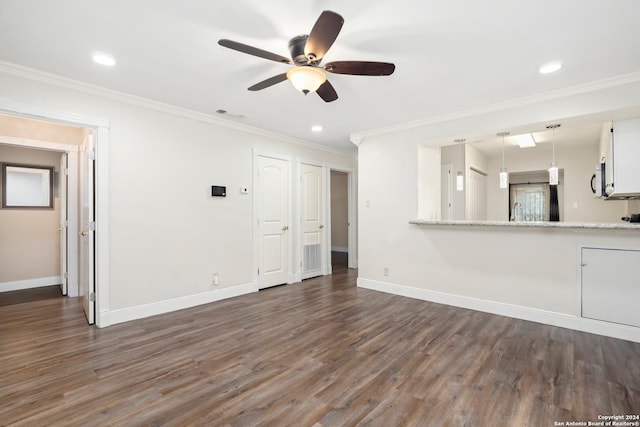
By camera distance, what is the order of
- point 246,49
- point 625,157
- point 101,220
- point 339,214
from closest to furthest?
1. point 246,49
2. point 625,157
3. point 101,220
4. point 339,214

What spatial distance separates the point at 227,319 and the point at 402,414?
2233 millimetres

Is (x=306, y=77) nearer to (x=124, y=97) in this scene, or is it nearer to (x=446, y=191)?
(x=124, y=97)

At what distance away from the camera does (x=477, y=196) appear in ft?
21.1

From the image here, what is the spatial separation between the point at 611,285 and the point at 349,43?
3411mm

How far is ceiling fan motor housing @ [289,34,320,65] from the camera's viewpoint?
216 centimetres

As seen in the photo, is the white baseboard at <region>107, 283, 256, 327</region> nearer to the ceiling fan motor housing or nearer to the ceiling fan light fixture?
the ceiling fan light fixture

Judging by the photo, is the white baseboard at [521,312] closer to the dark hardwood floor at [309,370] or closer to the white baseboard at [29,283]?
the dark hardwood floor at [309,370]

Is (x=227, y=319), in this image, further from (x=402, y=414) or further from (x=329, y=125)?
(x=329, y=125)

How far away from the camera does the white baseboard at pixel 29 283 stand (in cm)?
461

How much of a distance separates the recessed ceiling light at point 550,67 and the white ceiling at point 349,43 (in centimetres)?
7

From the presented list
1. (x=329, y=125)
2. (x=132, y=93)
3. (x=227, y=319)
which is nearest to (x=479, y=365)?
(x=227, y=319)

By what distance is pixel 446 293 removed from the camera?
4043 mm

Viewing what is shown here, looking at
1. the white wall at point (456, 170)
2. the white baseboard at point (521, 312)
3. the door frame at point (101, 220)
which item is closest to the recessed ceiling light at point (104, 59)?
the door frame at point (101, 220)

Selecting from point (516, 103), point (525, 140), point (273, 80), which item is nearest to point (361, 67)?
point (273, 80)
